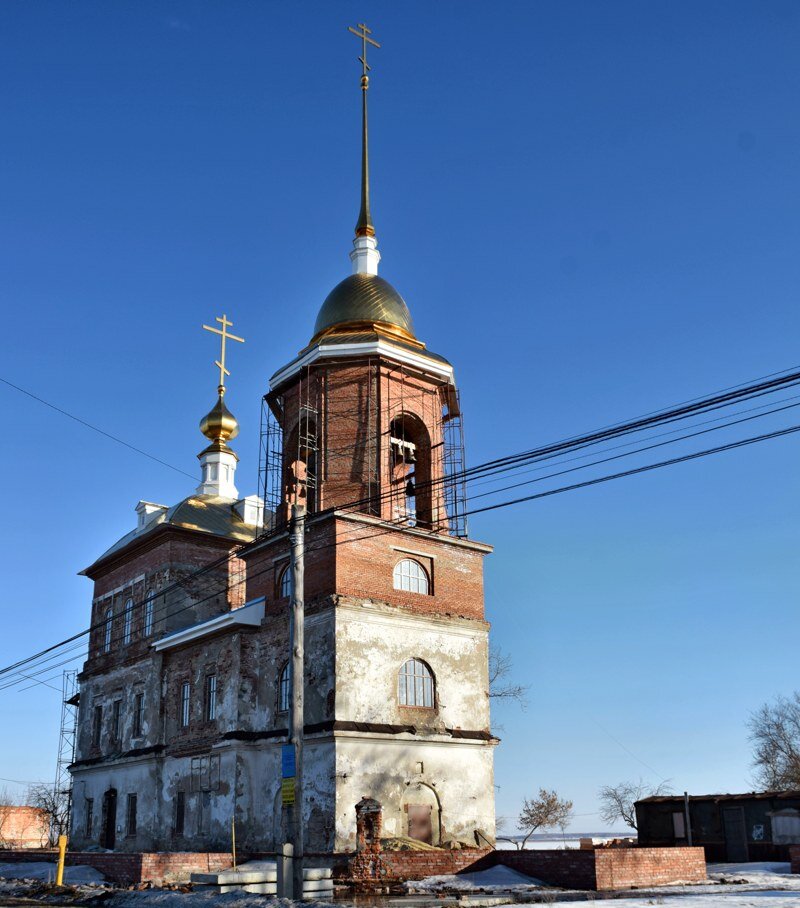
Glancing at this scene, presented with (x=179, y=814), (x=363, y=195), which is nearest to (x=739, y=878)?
(x=179, y=814)

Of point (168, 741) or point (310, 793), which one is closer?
point (310, 793)

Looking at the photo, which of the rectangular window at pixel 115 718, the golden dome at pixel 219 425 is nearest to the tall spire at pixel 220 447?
the golden dome at pixel 219 425

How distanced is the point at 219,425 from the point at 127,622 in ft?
32.0

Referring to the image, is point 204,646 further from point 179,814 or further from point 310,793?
point 310,793

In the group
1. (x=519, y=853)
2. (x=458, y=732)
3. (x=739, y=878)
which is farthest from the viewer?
(x=458, y=732)

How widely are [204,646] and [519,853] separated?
488 inches

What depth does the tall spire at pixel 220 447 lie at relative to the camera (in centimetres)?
4062

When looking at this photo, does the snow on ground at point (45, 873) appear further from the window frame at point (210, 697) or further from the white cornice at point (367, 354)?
the white cornice at point (367, 354)

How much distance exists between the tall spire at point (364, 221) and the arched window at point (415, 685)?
13.1 m

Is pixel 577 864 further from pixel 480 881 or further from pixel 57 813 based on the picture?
pixel 57 813

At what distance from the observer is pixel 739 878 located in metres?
22.5

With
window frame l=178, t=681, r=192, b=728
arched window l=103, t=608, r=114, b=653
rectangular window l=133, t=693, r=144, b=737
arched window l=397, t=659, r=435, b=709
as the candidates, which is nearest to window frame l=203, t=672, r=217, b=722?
window frame l=178, t=681, r=192, b=728

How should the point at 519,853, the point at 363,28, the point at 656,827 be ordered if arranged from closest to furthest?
the point at 519,853 < the point at 656,827 < the point at 363,28

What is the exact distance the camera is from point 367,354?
2845cm
